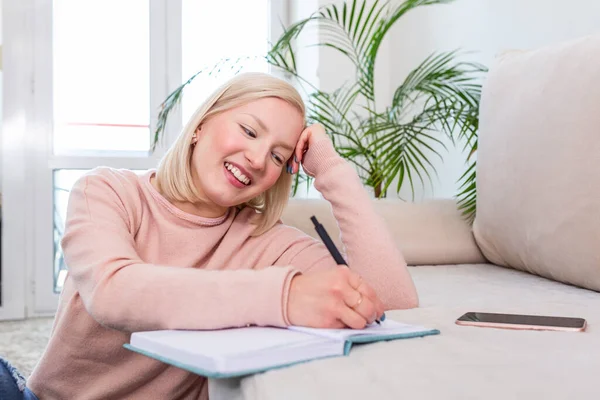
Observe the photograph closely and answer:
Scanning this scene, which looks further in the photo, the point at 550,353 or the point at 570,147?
the point at 570,147

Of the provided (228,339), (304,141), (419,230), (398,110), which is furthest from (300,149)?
(398,110)

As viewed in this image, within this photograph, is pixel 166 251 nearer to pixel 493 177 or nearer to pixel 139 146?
pixel 493 177

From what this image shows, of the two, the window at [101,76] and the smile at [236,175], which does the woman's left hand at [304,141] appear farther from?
the window at [101,76]

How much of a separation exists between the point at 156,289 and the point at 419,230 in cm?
109

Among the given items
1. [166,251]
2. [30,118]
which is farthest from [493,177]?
[30,118]

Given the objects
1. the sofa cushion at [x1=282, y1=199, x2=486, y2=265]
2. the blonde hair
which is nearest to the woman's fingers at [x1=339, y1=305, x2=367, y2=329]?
the blonde hair

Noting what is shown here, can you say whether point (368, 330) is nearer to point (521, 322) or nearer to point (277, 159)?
point (521, 322)

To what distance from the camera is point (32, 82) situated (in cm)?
291

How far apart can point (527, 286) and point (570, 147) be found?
0.93ft

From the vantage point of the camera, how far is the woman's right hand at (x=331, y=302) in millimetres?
710

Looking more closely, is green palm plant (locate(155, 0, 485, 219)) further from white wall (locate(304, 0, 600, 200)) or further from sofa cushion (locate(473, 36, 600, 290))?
sofa cushion (locate(473, 36, 600, 290))

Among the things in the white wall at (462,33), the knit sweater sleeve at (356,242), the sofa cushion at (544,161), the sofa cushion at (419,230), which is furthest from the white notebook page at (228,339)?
the white wall at (462,33)

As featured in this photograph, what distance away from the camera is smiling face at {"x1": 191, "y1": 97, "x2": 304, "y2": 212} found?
1.03m

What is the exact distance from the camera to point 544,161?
1.26 metres
